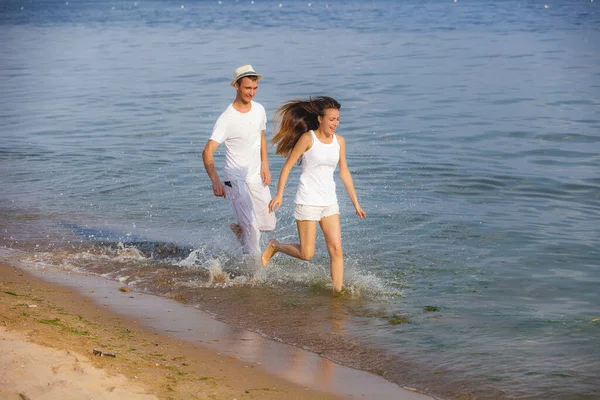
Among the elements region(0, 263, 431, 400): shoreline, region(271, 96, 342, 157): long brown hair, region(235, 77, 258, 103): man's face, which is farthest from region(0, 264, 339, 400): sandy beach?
region(235, 77, 258, 103): man's face

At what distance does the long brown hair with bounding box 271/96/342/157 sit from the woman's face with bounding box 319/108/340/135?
2.1 inches

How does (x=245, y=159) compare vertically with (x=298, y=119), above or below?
below

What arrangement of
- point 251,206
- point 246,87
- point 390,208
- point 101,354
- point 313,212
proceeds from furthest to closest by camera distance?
point 390,208 → point 251,206 → point 246,87 → point 313,212 → point 101,354

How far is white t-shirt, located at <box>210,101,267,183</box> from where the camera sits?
7916 mm

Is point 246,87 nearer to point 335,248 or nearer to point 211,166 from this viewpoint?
point 211,166

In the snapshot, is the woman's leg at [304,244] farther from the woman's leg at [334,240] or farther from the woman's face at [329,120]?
the woman's face at [329,120]

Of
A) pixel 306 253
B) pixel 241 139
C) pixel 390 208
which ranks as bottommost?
pixel 390 208

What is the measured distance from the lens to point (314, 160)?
750 centimetres

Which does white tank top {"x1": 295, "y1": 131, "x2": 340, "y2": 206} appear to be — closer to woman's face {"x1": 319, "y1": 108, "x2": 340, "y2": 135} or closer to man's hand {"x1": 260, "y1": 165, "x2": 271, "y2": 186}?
woman's face {"x1": 319, "y1": 108, "x2": 340, "y2": 135}

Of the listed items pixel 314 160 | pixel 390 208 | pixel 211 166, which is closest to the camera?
pixel 314 160

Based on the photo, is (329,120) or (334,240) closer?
(329,120)

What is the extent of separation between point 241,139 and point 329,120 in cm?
100

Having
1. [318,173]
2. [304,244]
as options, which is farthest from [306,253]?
[318,173]

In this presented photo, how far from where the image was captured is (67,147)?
55.0 feet
